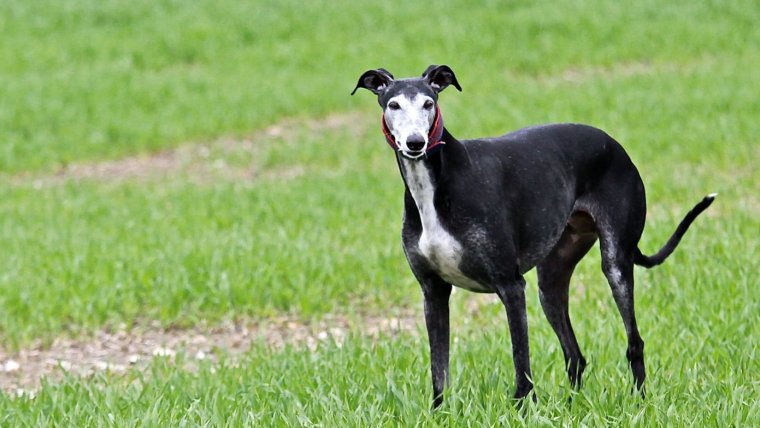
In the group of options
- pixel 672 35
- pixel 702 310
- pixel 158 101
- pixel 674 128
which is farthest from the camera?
pixel 672 35

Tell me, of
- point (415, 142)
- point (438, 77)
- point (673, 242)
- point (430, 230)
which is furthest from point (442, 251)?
point (673, 242)

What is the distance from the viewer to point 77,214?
12.4m

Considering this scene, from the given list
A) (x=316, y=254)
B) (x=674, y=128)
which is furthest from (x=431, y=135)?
(x=674, y=128)

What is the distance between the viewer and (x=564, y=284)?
5484 mm

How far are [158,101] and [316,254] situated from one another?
31.9 ft

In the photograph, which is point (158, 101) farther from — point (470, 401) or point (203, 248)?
point (470, 401)

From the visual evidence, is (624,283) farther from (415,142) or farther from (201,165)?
(201,165)

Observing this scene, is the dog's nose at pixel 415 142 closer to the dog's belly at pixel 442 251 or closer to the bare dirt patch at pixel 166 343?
the dog's belly at pixel 442 251

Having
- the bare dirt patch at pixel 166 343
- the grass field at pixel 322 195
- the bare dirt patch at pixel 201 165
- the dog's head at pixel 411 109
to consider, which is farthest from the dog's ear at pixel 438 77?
the bare dirt patch at pixel 201 165

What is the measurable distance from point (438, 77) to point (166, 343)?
424cm

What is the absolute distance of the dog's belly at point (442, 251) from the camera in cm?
460

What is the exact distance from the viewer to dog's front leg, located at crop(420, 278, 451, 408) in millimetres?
4973

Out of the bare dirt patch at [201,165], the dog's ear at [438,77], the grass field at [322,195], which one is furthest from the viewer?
the bare dirt patch at [201,165]

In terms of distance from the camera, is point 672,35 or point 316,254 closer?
point 316,254
